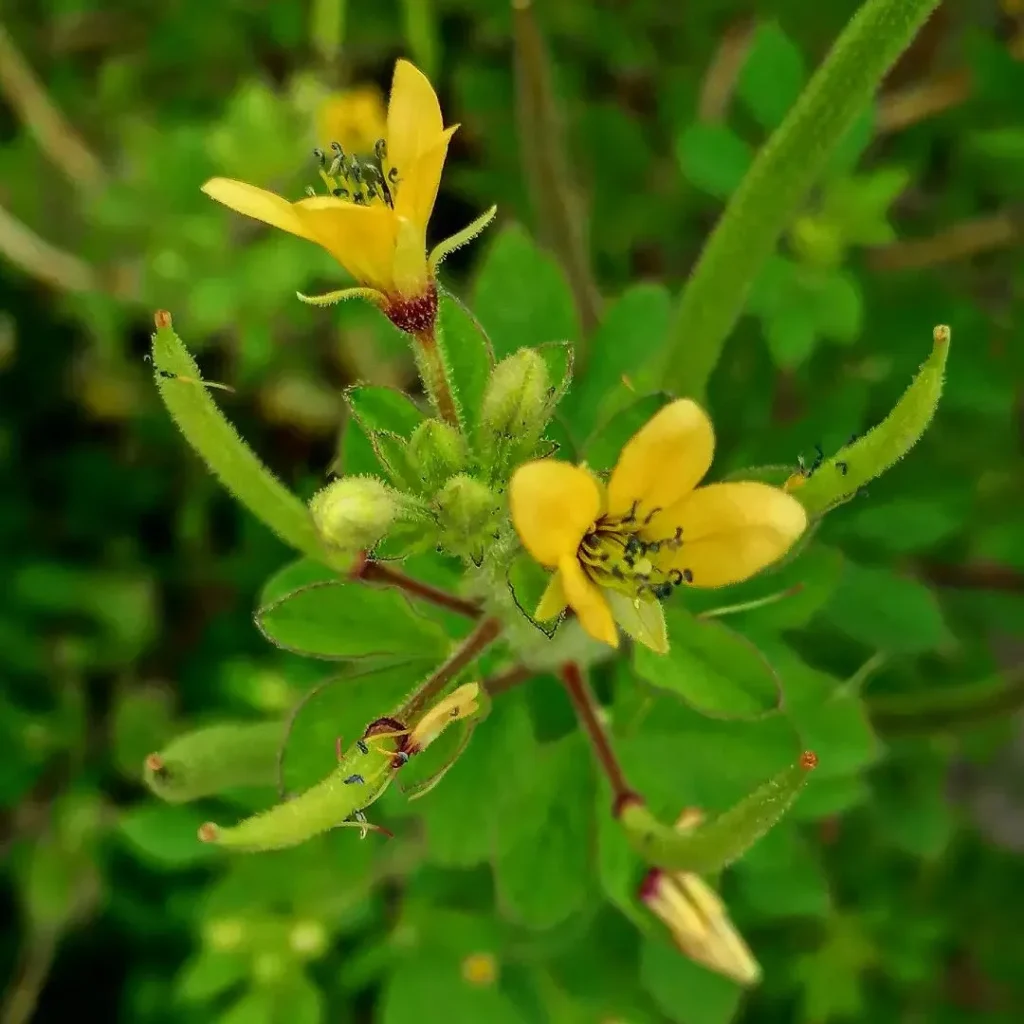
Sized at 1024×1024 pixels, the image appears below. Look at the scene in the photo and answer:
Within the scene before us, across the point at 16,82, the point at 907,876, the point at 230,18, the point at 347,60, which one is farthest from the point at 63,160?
the point at 907,876

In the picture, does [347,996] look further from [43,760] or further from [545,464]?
[545,464]

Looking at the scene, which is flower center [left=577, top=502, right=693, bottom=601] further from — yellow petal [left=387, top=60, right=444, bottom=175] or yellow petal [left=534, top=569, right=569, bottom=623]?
yellow petal [left=387, top=60, right=444, bottom=175]

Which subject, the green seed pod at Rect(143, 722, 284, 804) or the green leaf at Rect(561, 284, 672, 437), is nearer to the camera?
the green seed pod at Rect(143, 722, 284, 804)

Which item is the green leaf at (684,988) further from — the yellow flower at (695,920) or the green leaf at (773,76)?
the green leaf at (773,76)

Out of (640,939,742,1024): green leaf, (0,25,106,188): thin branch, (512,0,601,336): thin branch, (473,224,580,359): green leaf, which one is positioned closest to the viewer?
(473,224,580,359): green leaf

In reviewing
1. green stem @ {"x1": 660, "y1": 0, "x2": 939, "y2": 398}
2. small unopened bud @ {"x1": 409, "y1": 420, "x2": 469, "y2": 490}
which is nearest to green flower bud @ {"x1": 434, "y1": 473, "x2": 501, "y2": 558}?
small unopened bud @ {"x1": 409, "y1": 420, "x2": 469, "y2": 490}

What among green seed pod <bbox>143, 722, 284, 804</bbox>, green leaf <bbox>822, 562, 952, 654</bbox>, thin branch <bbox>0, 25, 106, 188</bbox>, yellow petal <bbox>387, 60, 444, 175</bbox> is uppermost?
yellow petal <bbox>387, 60, 444, 175</bbox>

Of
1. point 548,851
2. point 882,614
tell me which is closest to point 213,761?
point 548,851
